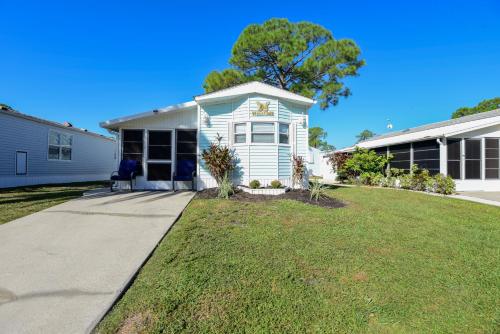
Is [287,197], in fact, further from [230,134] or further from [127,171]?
[127,171]

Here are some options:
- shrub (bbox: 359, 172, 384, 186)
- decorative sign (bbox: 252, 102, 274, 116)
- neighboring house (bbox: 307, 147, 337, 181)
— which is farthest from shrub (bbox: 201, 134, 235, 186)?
neighboring house (bbox: 307, 147, 337, 181)

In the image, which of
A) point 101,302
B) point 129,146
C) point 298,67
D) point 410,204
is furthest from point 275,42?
point 101,302

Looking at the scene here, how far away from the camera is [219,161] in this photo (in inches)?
328

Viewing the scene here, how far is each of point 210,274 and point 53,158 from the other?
50.3 ft

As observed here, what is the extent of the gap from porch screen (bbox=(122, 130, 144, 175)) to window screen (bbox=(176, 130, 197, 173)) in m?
1.47

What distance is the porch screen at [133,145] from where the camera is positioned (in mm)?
9672

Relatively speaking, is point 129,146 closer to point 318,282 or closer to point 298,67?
point 318,282

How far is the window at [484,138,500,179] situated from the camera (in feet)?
37.0

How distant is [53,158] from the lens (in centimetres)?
1373

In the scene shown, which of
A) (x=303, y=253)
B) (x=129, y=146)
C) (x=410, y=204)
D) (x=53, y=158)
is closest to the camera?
(x=303, y=253)

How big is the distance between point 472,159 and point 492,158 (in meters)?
1.08

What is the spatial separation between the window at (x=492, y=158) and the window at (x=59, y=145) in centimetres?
2246

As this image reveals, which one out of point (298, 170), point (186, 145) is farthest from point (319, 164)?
point (186, 145)

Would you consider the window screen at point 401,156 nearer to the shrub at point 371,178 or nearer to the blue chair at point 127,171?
the shrub at point 371,178
